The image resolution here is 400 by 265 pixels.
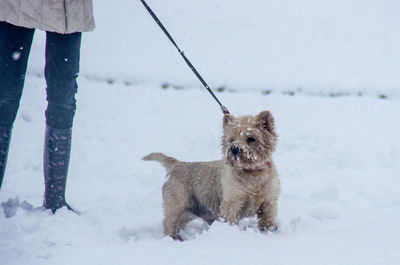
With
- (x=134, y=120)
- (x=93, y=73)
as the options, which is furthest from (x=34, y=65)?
(x=134, y=120)

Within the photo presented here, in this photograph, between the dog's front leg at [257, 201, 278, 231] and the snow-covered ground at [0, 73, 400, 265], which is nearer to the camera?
the snow-covered ground at [0, 73, 400, 265]

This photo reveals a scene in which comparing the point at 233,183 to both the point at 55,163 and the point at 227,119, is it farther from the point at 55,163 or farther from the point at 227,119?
the point at 55,163

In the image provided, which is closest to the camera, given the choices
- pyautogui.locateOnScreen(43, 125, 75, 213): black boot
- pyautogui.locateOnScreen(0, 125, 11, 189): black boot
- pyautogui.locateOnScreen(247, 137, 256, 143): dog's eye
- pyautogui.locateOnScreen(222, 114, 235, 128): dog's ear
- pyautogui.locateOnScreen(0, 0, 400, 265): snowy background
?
pyautogui.locateOnScreen(0, 0, 400, 265): snowy background

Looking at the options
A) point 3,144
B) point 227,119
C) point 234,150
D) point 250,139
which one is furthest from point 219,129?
point 3,144

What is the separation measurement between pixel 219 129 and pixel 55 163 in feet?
12.2

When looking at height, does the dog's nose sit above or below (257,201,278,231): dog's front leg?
above

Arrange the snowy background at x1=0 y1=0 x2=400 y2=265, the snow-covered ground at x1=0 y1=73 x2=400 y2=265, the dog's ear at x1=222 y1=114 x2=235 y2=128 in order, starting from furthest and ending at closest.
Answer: the dog's ear at x1=222 y1=114 x2=235 y2=128
the snowy background at x1=0 y1=0 x2=400 y2=265
the snow-covered ground at x1=0 y1=73 x2=400 y2=265

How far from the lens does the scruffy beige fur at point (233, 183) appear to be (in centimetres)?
372

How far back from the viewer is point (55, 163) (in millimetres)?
3686

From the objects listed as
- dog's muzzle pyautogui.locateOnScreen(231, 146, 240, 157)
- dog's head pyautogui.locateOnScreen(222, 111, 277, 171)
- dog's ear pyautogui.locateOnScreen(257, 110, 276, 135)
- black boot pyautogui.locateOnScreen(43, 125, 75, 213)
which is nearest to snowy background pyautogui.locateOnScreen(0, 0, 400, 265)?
black boot pyautogui.locateOnScreen(43, 125, 75, 213)

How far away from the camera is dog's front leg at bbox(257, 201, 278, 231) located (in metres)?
3.75

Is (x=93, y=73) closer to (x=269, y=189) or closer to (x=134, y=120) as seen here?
(x=134, y=120)

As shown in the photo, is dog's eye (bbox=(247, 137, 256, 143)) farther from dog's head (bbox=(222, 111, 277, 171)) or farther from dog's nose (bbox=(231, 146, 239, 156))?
dog's nose (bbox=(231, 146, 239, 156))

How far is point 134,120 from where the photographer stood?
7.63 m
